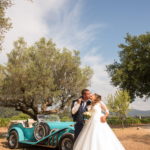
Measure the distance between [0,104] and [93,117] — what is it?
15.9 meters

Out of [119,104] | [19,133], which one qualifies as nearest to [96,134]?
[19,133]

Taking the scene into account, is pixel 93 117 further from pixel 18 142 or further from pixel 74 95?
pixel 74 95

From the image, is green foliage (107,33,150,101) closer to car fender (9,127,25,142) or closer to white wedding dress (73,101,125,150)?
car fender (9,127,25,142)

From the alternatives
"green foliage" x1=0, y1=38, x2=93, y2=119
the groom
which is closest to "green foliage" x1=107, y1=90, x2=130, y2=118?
"green foliage" x1=0, y1=38, x2=93, y2=119

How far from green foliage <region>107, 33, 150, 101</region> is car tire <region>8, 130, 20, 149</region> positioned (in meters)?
23.1

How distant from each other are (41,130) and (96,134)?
5759mm

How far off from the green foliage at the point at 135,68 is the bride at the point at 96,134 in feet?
90.4

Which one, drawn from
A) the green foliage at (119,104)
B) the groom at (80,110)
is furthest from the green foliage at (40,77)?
the groom at (80,110)

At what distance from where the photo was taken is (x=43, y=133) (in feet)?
37.7

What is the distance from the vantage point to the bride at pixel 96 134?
20.6ft

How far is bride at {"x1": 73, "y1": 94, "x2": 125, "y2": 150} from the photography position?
6.27m

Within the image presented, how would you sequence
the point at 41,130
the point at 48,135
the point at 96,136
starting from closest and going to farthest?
the point at 96,136 < the point at 48,135 < the point at 41,130

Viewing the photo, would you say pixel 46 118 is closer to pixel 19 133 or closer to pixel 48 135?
pixel 19 133

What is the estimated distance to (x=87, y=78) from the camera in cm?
2255
